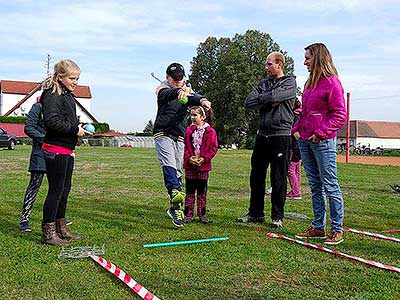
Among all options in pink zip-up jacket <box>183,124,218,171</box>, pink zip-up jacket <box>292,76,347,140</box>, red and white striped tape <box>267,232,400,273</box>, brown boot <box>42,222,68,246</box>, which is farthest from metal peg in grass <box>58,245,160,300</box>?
pink zip-up jacket <box>292,76,347,140</box>

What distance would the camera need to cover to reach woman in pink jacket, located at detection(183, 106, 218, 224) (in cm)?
699

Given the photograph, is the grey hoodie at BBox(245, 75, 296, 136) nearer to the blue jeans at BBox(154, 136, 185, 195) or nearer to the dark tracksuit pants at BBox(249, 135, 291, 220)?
the dark tracksuit pants at BBox(249, 135, 291, 220)

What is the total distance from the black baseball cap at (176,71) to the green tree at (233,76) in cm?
4884

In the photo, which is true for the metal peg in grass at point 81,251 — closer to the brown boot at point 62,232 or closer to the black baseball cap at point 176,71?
the brown boot at point 62,232

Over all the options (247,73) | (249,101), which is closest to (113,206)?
(249,101)

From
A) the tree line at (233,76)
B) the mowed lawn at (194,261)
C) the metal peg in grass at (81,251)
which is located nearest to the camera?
the mowed lawn at (194,261)

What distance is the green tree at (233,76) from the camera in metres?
57.0

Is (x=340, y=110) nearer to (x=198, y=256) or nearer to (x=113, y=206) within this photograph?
(x=198, y=256)

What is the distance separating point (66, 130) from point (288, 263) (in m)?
2.57

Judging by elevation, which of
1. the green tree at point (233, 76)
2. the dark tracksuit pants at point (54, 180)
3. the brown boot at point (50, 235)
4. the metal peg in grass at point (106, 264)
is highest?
the green tree at point (233, 76)

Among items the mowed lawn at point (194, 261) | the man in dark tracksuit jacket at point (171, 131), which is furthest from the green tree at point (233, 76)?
the man in dark tracksuit jacket at point (171, 131)

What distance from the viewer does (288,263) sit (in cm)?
468

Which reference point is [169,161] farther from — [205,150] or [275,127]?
[275,127]

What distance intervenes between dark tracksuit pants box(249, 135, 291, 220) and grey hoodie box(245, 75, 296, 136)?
115 mm
